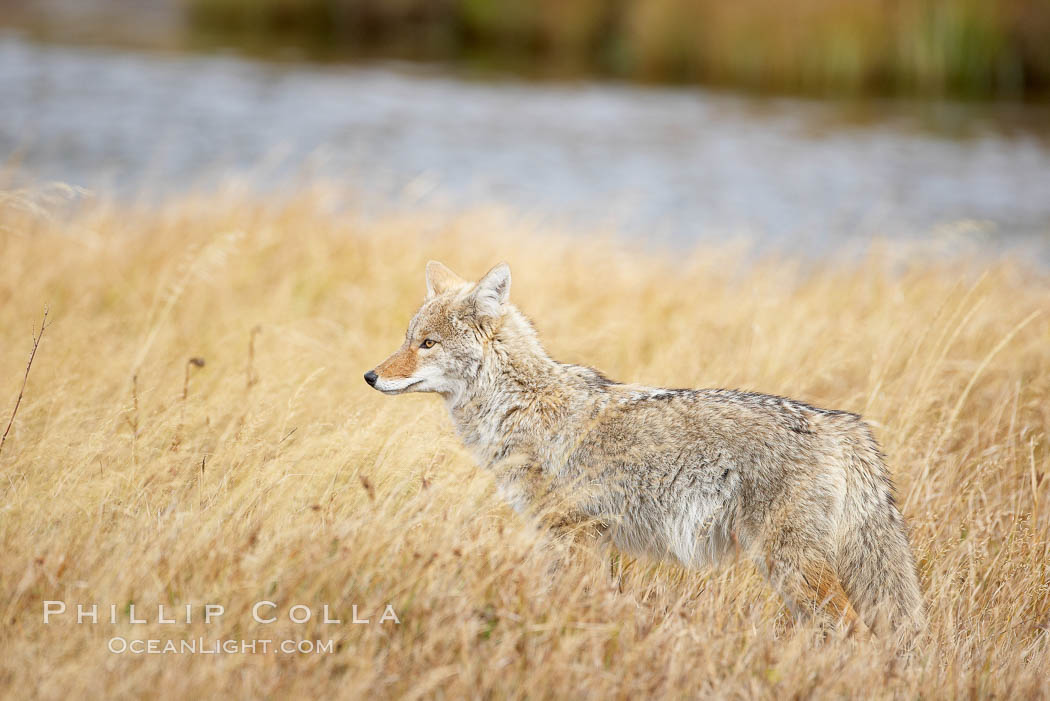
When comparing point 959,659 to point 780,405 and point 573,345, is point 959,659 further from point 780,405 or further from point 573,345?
point 573,345

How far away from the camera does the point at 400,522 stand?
3.92 m

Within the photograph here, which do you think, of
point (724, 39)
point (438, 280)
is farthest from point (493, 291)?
point (724, 39)

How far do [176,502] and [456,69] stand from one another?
983 inches

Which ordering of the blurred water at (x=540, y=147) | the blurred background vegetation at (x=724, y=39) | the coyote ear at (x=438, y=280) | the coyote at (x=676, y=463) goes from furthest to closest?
the blurred background vegetation at (x=724, y=39) → the blurred water at (x=540, y=147) → the coyote ear at (x=438, y=280) → the coyote at (x=676, y=463)

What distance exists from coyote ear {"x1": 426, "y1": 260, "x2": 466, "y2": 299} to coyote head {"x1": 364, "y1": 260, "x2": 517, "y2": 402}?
10.7 inches

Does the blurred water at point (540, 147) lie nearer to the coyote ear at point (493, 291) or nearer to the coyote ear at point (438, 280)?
the coyote ear at point (438, 280)

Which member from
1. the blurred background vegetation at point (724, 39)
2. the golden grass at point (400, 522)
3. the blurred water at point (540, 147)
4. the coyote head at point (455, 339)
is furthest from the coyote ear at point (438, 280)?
the blurred background vegetation at point (724, 39)

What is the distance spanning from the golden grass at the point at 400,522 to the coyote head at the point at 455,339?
27cm

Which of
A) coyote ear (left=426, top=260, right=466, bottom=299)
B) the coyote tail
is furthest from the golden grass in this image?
coyote ear (left=426, top=260, right=466, bottom=299)

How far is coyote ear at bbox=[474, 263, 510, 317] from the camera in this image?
15.0 ft

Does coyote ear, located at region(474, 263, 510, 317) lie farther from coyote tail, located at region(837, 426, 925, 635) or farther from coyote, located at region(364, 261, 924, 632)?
coyote tail, located at region(837, 426, 925, 635)

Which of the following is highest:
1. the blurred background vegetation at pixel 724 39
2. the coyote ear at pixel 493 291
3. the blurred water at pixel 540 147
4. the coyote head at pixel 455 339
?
the blurred background vegetation at pixel 724 39

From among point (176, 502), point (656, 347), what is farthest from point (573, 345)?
point (176, 502)

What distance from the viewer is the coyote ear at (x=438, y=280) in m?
5.02
